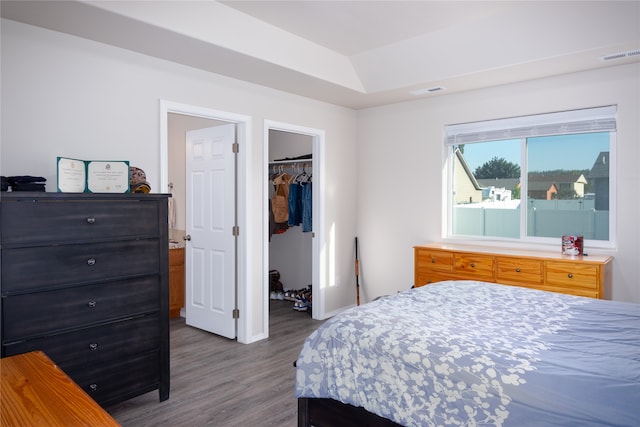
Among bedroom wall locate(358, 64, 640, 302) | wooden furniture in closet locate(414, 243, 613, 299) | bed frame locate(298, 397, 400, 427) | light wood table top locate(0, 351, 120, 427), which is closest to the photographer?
light wood table top locate(0, 351, 120, 427)

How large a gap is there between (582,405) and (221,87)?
11.2 ft

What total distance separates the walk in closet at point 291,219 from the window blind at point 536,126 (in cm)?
183

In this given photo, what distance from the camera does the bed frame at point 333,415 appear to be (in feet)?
6.60

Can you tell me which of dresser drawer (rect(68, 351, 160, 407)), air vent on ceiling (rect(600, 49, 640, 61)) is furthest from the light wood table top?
air vent on ceiling (rect(600, 49, 640, 61))

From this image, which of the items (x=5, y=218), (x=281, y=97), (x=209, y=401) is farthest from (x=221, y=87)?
(x=209, y=401)

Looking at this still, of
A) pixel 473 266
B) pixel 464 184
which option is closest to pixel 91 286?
pixel 473 266

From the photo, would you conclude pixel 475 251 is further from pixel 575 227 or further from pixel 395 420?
pixel 395 420

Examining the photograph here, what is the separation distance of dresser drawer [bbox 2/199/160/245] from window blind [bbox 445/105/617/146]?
318 centimetres

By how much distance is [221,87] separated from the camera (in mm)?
3771

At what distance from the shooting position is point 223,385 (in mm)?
3135

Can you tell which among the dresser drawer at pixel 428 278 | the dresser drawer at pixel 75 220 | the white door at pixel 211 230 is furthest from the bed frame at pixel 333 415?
the dresser drawer at pixel 428 278

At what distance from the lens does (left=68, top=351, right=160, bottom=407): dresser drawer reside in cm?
244

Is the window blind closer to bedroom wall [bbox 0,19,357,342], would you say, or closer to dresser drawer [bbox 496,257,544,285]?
dresser drawer [bbox 496,257,544,285]

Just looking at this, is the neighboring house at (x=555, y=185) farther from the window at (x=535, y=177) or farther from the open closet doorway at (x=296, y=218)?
the open closet doorway at (x=296, y=218)
